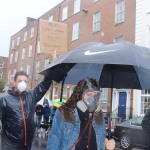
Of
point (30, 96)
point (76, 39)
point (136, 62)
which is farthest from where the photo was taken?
point (76, 39)

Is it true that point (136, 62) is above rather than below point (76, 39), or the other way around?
below

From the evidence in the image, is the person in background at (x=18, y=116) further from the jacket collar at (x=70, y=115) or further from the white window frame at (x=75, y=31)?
the white window frame at (x=75, y=31)

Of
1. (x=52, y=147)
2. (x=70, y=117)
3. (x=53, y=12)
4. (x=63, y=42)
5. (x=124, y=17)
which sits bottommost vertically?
(x=52, y=147)

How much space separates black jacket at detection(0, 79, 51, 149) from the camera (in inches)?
173

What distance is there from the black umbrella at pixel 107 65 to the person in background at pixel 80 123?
35 cm

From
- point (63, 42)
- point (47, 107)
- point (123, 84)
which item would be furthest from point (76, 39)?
point (123, 84)

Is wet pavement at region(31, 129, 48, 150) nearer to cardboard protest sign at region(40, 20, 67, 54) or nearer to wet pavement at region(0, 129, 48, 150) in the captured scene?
wet pavement at region(0, 129, 48, 150)

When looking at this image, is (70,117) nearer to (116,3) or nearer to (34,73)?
(116,3)

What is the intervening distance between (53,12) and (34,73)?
24.0 feet

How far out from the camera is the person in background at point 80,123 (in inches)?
128

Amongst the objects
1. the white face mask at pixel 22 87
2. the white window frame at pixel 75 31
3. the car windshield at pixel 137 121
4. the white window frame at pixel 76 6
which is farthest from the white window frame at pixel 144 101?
the white face mask at pixel 22 87

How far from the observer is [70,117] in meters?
3.29

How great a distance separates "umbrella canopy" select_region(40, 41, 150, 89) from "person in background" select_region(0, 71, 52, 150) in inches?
16.3

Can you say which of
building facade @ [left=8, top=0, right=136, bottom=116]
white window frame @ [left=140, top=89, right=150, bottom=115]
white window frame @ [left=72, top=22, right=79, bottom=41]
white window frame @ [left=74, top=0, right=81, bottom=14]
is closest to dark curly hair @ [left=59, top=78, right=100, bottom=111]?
building facade @ [left=8, top=0, right=136, bottom=116]
